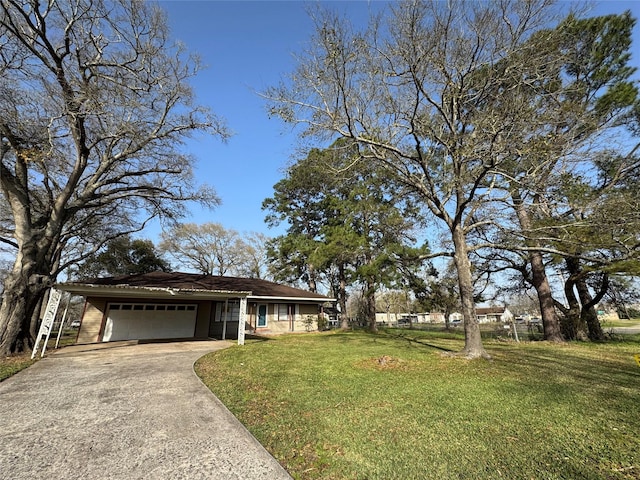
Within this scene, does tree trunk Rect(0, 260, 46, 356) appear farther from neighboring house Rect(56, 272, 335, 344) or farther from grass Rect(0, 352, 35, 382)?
neighboring house Rect(56, 272, 335, 344)

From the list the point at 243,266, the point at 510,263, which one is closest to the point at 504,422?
the point at 510,263

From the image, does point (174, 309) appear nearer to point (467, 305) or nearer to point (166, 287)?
point (166, 287)

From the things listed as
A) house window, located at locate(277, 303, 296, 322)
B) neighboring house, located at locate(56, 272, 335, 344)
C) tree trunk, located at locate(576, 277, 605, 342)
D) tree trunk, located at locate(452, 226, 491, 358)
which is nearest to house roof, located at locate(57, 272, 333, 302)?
neighboring house, located at locate(56, 272, 335, 344)

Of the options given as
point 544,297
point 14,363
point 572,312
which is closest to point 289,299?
point 14,363

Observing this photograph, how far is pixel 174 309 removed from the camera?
1509cm

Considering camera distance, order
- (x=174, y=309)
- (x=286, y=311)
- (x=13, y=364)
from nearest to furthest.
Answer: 1. (x=13, y=364)
2. (x=174, y=309)
3. (x=286, y=311)

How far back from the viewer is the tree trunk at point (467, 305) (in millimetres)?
8320

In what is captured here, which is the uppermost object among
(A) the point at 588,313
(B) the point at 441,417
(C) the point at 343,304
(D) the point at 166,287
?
(D) the point at 166,287

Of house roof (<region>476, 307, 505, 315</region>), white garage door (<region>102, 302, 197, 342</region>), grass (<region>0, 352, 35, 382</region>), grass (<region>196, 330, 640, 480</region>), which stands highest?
house roof (<region>476, 307, 505, 315</region>)

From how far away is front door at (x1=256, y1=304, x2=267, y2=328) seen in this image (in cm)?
1838

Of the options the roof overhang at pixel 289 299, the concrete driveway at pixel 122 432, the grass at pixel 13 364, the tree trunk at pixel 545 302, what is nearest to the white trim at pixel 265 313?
the roof overhang at pixel 289 299

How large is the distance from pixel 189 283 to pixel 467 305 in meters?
12.5

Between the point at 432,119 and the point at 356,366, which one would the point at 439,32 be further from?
the point at 356,366

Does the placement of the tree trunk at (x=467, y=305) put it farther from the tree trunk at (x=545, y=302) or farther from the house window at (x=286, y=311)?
the house window at (x=286, y=311)
